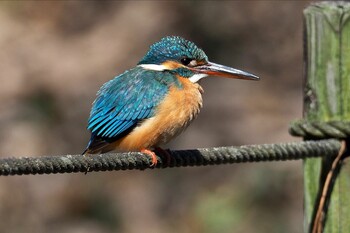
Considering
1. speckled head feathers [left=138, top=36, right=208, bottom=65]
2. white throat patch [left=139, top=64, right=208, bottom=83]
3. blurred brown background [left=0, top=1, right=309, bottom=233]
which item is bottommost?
blurred brown background [left=0, top=1, right=309, bottom=233]

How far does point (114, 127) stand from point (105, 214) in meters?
3.52

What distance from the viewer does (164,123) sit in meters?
3.70

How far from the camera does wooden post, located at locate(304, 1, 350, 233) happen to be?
3.46 meters

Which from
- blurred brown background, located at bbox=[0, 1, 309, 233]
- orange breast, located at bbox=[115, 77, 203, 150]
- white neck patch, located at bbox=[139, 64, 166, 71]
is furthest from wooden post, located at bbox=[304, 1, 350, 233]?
blurred brown background, located at bbox=[0, 1, 309, 233]

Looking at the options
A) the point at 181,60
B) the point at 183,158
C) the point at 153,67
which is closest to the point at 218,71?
the point at 181,60

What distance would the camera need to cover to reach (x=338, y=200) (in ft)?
11.4

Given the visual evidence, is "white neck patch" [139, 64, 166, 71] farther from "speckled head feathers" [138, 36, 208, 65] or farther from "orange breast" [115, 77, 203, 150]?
"orange breast" [115, 77, 203, 150]

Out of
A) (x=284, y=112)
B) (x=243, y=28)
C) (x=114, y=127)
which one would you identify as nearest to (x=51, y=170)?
(x=114, y=127)

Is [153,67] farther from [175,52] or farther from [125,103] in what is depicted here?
[125,103]

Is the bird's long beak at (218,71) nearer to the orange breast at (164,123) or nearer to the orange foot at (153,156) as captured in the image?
the orange breast at (164,123)

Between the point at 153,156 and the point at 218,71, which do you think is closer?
the point at 153,156

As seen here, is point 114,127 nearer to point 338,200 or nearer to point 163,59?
point 163,59

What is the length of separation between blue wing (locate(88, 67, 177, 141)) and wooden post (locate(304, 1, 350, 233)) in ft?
2.17

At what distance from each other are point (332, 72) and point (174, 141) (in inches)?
164
